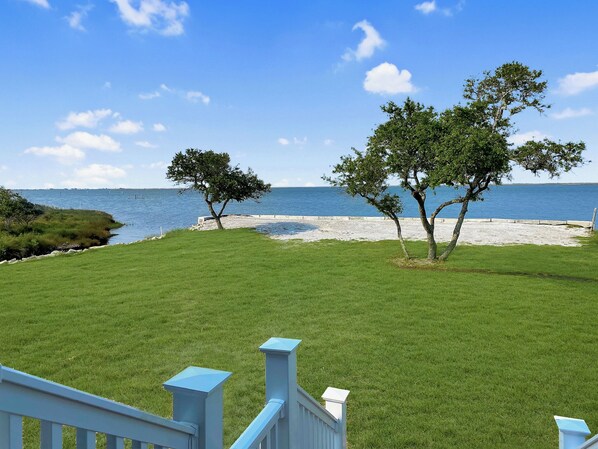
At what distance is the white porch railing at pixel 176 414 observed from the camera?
2.97ft

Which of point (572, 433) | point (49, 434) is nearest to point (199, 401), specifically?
point (49, 434)

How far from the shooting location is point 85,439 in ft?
3.81

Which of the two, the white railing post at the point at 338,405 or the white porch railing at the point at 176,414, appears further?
the white railing post at the point at 338,405

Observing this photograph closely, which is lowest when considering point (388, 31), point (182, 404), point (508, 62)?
point (182, 404)

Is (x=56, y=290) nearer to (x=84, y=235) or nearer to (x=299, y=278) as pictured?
(x=299, y=278)

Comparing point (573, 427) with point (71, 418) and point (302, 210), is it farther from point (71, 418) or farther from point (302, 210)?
point (302, 210)

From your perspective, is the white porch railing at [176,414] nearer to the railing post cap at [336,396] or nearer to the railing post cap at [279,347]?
the railing post cap at [279,347]

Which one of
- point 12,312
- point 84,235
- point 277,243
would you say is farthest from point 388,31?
point 84,235

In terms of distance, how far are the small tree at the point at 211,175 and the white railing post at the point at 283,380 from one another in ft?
75.2

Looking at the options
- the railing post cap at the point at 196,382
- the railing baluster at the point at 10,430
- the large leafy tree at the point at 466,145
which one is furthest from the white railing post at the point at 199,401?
the large leafy tree at the point at 466,145

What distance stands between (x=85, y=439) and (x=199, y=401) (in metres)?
0.47

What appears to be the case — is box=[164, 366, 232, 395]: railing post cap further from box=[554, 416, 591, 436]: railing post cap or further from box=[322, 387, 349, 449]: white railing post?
box=[554, 416, 591, 436]: railing post cap

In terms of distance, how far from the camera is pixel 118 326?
302 inches

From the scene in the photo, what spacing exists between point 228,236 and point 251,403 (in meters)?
17.8
